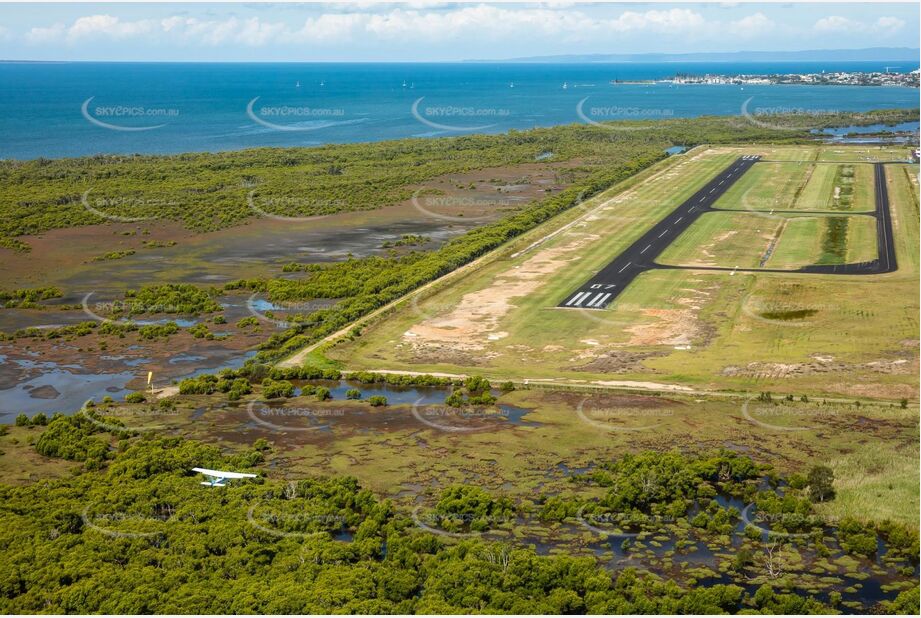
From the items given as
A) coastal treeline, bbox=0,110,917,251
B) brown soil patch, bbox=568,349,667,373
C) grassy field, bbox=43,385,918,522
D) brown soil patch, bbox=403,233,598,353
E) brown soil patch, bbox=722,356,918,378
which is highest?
coastal treeline, bbox=0,110,917,251

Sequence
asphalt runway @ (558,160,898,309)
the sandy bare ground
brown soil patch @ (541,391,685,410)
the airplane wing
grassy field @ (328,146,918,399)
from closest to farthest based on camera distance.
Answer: the airplane wing < brown soil patch @ (541,391,685,410) < grassy field @ (328,146,918,399) < the sandy bare ground < asphalt runway @ (558,160,898,309)

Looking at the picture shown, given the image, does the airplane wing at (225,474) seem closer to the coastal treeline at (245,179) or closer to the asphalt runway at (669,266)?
the asphalt runway at (669,266)

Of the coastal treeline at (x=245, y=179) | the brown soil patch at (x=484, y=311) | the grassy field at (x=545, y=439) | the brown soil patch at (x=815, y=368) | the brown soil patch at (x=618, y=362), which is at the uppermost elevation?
the coastal treeline at (x=245, y=179)

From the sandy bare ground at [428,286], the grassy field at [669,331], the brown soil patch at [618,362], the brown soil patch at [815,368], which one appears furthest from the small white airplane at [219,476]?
the brown soil patch at [815,368]

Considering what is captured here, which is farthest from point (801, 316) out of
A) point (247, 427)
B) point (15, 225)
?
point (15, 225)

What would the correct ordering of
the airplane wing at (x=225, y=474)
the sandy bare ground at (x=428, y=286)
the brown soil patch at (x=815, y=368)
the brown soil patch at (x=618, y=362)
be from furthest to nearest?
the sandy bare ground at (x=428, y=286) < the brown soil patch at (x=618, y=362) < the brown soil patch at (x=815, y=368) < the airplane wing at (x=225, y=474)

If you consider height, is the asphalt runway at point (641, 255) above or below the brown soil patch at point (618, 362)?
above

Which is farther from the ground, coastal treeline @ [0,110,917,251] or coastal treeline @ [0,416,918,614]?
coastal treeline @ [0,110,917,251]

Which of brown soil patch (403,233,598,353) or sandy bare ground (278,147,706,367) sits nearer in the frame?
sandy bare ground (278,147,706,367)

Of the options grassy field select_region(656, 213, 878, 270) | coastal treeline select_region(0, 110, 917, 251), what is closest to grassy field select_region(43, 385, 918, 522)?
grassy field select_region(656, 213, 878, 270)

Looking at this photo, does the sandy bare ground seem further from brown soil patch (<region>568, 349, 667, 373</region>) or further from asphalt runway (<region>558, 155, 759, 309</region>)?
brown soil patch (<region>568, 349, 667, 373</region>)
